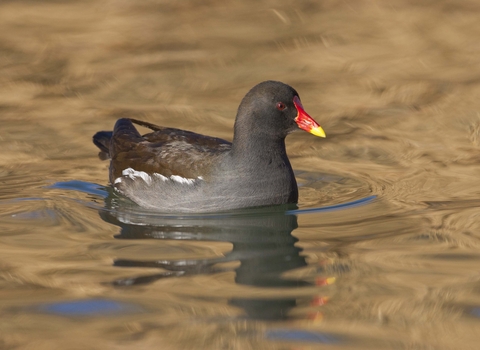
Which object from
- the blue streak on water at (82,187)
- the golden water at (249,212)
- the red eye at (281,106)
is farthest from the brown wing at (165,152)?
the red eye at (281,106)

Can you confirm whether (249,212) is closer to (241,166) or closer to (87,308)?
(241,166)

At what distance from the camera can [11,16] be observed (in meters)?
13.5

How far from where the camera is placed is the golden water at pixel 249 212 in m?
5.03

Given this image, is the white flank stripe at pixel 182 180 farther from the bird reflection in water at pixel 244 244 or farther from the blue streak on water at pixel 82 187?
the blue streak on water at pixel 82 187

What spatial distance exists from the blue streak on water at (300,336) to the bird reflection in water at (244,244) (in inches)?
7.7

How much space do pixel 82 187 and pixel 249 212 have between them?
1821 mm

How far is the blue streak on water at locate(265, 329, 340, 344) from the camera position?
4.69m

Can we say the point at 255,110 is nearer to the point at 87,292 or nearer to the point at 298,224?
the point at 298,224

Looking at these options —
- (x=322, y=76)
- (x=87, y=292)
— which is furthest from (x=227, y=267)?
(x=322, y=76)

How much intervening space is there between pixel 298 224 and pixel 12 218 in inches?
91.2

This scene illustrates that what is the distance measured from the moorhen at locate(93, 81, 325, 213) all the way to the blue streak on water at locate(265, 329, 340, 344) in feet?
8.21

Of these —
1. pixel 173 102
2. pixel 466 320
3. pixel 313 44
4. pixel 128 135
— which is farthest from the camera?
pixel 313 44

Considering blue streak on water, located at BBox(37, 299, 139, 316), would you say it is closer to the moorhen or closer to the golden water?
the golden water

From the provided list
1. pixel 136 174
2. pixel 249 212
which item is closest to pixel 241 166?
pixel 249 212
